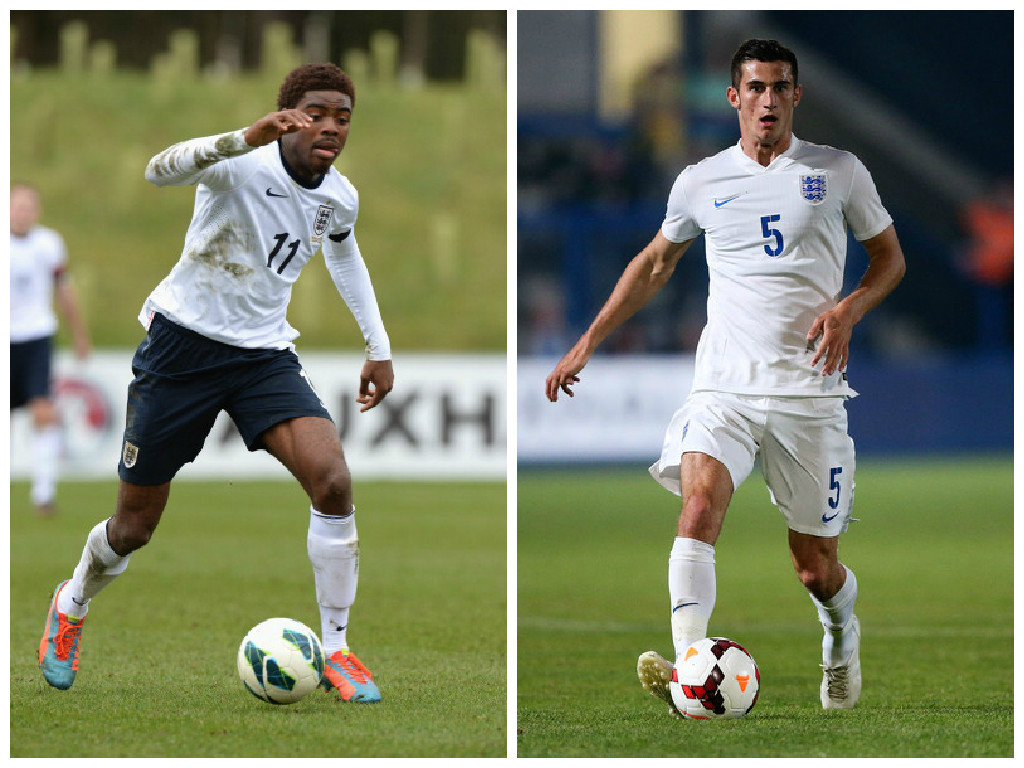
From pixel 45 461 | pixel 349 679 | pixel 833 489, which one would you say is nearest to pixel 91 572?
pixel 349 679

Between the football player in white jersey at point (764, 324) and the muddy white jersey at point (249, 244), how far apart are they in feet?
2.82

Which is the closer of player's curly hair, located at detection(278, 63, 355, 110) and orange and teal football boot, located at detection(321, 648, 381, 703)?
player's curly hair, located at detection(278, 63, 355, 110)

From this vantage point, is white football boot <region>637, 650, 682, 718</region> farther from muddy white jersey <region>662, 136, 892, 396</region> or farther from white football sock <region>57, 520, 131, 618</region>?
white football sock <region>57, 520, 131, 618</region>

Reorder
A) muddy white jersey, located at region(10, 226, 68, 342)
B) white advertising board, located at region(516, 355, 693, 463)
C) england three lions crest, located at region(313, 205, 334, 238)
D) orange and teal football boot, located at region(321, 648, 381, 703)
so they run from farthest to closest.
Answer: white advertising board, located at region(516, 355, 693, 463) → muddy white jersey, located at region(10, 226, 68, 342) → england three lions crest, located at region(313, 205, 334, 238) → orange and teal football boot, located at region(321, 648, 381, 703)

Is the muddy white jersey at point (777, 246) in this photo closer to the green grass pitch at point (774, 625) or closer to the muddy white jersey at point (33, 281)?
the green grass pitch at point (774, 625)

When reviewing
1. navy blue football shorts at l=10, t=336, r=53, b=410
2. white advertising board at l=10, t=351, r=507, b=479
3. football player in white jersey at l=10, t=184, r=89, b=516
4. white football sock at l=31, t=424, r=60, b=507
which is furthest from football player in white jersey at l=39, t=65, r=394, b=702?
white advertising board at l=10, t=351, r=507, b=479

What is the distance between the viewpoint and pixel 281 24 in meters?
27.8

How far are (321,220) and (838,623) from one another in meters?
2.04

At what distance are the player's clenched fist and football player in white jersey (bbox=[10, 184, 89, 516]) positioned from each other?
682 centimetres

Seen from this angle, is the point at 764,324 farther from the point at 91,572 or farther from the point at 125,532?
the point at 91,572

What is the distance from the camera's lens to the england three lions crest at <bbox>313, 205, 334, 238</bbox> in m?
4.72

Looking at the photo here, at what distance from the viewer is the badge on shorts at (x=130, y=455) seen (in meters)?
4.75

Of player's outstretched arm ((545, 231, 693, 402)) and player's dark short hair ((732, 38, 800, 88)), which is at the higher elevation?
player's dark short hair ((732, 38, 800, 88))

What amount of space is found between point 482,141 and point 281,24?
13.9 ft
